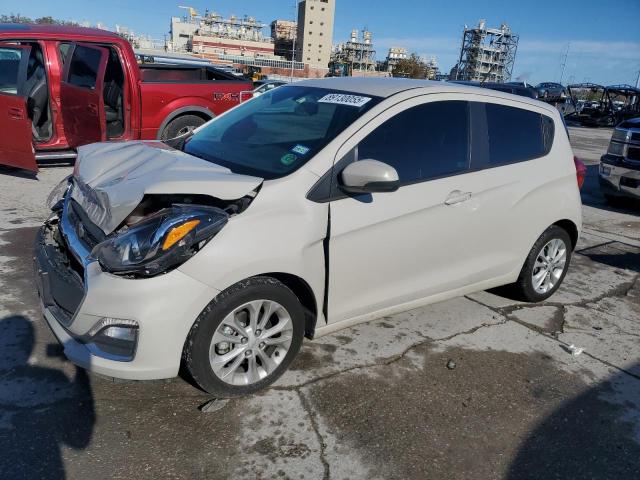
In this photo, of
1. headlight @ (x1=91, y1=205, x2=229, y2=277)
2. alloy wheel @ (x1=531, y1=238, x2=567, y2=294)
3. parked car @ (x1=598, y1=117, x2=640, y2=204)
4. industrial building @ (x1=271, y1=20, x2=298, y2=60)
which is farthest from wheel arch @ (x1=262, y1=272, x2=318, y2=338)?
industrial building @ (x1=271, y1=20, x2=298, y2=60)

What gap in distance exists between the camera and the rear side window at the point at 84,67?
6.93 m

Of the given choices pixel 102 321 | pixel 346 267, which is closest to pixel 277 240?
pixel 346 267

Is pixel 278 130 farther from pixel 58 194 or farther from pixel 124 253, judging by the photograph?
pixel 58 194

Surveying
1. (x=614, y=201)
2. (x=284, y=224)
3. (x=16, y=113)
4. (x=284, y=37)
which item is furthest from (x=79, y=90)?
(x=284, y=37)

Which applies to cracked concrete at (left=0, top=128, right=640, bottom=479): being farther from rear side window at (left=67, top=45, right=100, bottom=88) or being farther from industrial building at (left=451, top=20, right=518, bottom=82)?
industrial building at (left=451, top=20, right=518, bottom=82)

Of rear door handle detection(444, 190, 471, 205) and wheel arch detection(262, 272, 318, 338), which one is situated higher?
rear door handle detection(444, 190, 471, 205)

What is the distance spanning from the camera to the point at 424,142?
10.8 feet

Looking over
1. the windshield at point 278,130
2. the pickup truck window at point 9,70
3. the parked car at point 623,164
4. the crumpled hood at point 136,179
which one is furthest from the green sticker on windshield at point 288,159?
the parked car at point 623,164

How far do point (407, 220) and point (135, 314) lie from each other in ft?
5.47

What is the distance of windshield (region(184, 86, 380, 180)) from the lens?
3004mm

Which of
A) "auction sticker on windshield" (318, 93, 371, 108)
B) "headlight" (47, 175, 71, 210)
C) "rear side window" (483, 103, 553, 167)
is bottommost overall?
"headlight" (47, 175, 71, 210)

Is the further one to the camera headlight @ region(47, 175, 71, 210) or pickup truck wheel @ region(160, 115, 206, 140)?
pickup truck wheel @ region(160, 115, 206, 140)

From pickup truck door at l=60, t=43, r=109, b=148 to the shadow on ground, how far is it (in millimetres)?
4285

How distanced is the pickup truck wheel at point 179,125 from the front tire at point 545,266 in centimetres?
547
